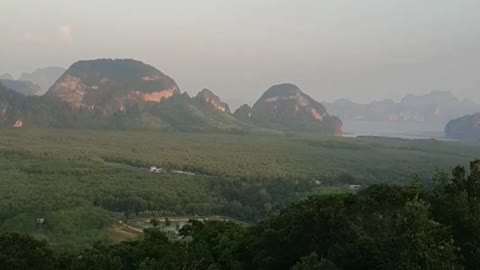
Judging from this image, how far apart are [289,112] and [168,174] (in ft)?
388

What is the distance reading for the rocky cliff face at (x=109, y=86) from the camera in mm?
147500

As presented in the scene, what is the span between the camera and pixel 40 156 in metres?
70.6

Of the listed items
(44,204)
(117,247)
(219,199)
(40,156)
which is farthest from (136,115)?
(117,247)

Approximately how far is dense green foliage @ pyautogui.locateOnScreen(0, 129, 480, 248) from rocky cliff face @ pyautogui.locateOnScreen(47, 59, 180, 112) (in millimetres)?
41494

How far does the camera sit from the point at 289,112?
179 meters

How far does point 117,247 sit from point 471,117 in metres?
190

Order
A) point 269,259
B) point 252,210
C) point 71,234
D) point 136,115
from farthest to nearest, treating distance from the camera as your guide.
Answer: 1. point 136,115
2. point 252,210
3. point 71,234
4. point 269,259

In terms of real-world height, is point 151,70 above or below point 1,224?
above

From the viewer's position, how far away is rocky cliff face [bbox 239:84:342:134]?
172250 mm

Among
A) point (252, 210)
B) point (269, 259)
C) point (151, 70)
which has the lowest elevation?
point (252, 210)

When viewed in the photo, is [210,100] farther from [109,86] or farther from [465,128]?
[465,128]

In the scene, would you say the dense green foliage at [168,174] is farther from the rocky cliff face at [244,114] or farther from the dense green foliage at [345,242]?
the rocky cliff face at [244,114]

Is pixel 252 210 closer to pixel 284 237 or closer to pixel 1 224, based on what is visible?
pixel 1 224

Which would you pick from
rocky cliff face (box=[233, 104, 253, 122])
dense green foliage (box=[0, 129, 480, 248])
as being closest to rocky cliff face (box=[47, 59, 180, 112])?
rocky cliff face (box=[233, 104, 253, 122])
